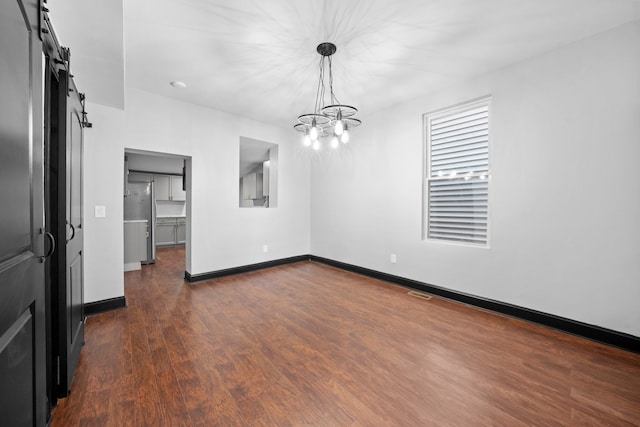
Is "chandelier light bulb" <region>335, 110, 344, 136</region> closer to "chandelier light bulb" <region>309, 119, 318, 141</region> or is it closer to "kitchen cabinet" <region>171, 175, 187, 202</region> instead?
"chandelier light bulb" <region>309, 119, 318, 141</region>

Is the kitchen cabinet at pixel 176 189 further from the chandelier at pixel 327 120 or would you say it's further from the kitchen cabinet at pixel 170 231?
the chandelier at pixel 327 120

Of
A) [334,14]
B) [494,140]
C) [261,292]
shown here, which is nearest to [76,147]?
[334,14]

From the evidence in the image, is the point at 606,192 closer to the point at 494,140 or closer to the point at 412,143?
the point at 494,140

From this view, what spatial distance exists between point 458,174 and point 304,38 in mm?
2496

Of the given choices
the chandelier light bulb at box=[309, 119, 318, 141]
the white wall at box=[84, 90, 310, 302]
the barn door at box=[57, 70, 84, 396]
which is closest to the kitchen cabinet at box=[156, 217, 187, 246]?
the white wall at box=[84, 90, 310, 302]

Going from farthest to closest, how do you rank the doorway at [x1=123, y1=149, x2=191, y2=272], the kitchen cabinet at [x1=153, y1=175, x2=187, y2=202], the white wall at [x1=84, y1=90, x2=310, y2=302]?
the kitchen cabinet at [x1=153, y1=175, x2=187, y2=202]
the doorway at [x1=123, y1=149, x2=191, y2=272]
the white wall at [x1=84, y1=90, x2=310, y2=302]

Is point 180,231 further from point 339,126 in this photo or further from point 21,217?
point 21,217

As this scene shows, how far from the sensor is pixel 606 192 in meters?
2.42

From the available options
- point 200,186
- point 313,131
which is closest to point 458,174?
point 313,131

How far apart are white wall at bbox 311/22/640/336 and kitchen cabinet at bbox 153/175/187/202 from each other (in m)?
7.08

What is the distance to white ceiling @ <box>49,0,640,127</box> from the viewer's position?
6.83ft

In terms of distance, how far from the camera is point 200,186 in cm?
421

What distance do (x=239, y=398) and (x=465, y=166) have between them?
11.4 feet

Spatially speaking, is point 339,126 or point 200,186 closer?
point 339,126
